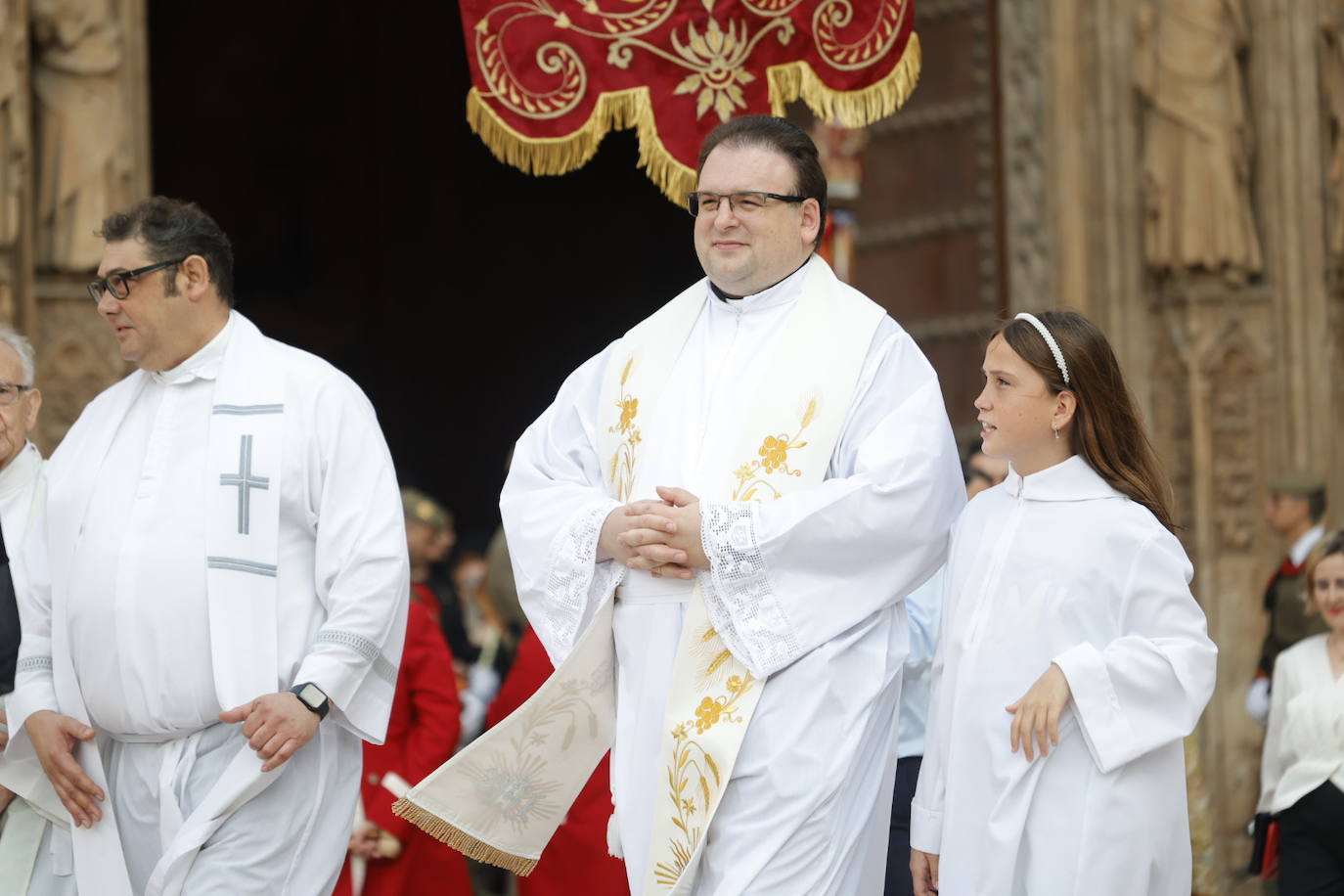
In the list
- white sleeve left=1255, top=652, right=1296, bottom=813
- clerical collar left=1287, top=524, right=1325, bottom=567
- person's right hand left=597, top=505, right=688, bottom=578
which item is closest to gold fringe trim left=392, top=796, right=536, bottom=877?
person's right hand left=597, top=505, right=688, bottom=578

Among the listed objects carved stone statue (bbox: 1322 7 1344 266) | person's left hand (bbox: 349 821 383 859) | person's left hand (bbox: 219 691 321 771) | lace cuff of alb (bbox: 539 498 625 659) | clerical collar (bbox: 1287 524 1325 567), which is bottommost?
person's left hand (bbox: 349 821 383 859)

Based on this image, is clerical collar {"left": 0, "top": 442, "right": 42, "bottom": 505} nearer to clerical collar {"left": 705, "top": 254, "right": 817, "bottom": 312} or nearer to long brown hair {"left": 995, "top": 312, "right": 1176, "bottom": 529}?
clerical collar {"left": 705, "top": 254, "right": 817, "bottom": 312}

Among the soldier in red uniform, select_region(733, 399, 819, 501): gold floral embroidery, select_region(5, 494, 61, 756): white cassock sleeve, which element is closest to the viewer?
select_region(733, 399, 819, 501): gold floral embroidery

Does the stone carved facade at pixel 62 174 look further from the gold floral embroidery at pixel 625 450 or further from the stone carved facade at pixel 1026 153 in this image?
the stone carved facade at pixel 1026 153

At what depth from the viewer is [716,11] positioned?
18.4ft

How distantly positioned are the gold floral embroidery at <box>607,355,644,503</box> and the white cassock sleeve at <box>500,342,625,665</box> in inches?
1.6

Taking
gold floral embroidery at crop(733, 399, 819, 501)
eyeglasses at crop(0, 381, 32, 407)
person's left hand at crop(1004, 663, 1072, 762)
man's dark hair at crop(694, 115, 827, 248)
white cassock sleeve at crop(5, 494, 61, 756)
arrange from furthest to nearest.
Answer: eyeglasses at crop(0, 381, 32, 407), white cassock sleeve at crop(5, 494, 61, 756), man's dark hair at crop(694, 115, 827, 248), gold floral embroidery at crop(733, 399, 819, 501), person's left hand at crop(1004, 663, 1072, 762)

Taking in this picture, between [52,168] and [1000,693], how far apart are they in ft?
16.2

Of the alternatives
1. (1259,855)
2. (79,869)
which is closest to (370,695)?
(79,869)

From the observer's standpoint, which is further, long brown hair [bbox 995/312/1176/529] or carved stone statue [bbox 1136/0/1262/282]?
carved stone statue [bbox 1136/0/1262/282]

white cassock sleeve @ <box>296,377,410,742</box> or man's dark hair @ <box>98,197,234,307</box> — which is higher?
man's dark hair @ <box>98,197,234,307</box>

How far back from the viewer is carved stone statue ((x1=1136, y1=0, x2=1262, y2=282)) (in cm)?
845

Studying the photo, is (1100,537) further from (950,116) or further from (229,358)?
(950,116)

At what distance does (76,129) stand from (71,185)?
231 millimetres
